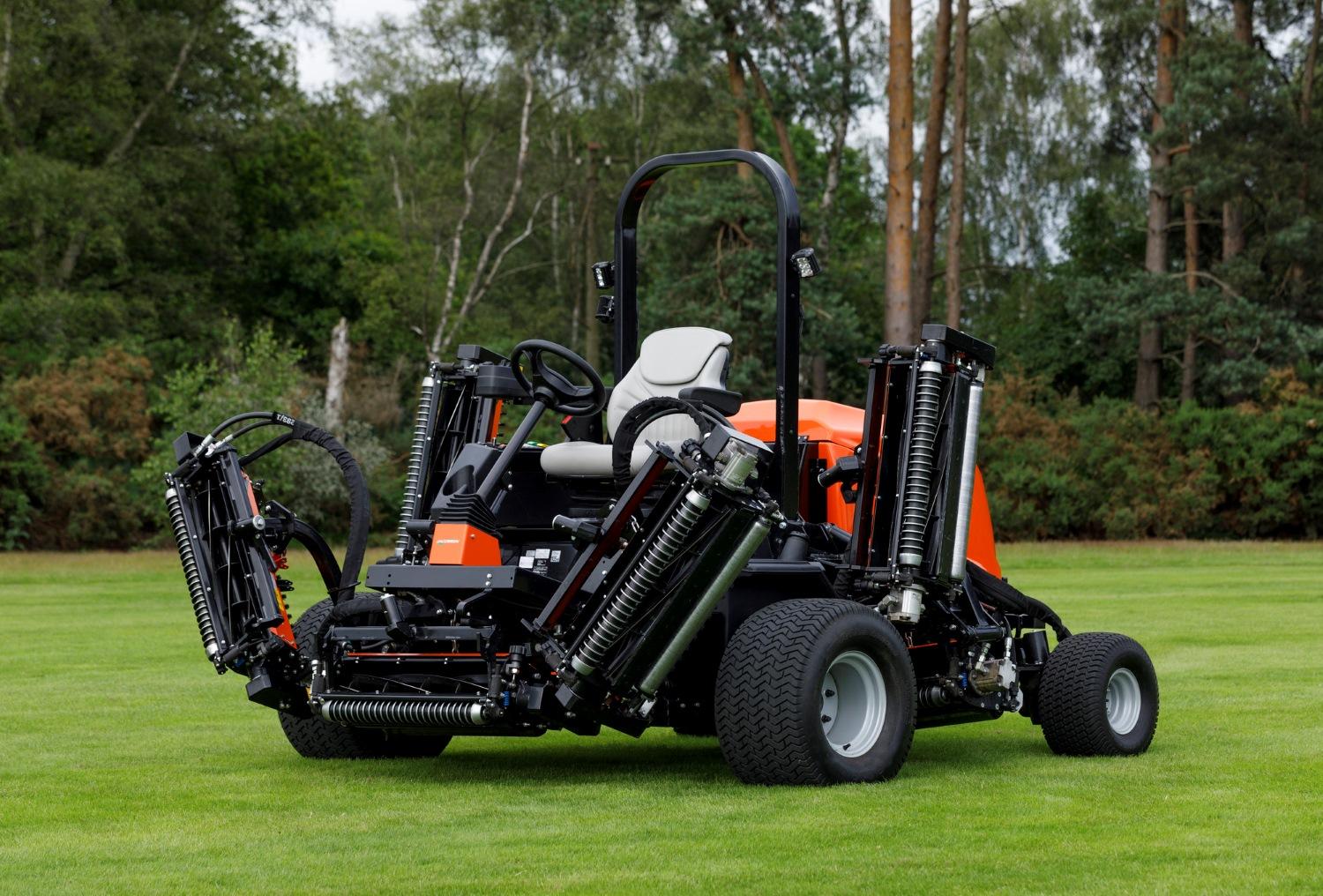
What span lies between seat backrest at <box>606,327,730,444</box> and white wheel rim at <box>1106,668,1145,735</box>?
2737 mm

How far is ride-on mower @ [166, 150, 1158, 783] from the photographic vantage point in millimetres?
7855

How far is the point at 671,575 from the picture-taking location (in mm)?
7844

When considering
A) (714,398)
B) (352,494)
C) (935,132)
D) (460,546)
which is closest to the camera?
(460,546)

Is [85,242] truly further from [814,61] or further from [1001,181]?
[1001,181]

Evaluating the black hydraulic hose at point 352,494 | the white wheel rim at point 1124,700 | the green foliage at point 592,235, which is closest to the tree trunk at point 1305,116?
the green foliage at point 592,235

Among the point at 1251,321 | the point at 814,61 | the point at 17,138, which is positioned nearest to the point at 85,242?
the point at 17,138

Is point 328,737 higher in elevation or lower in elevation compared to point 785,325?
lower

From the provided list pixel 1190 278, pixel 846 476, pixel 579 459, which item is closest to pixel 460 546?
pixel 579 459

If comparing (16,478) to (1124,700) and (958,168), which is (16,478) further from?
(1124,700)

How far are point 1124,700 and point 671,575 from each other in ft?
10.7

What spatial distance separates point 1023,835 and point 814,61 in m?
38.9

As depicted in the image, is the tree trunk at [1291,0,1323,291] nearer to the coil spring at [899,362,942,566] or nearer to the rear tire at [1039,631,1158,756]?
the rear tire at [1039,631,1158,756]

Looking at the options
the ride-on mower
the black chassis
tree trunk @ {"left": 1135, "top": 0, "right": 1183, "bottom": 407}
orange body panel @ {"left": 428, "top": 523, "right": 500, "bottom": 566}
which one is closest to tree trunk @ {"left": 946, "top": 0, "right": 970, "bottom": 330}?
tree trunk @ {"left": 1135, "top": 0, "right": 1183, "bottom": 407}

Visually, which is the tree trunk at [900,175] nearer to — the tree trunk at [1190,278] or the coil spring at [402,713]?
the tree trunk at [1190,278]
